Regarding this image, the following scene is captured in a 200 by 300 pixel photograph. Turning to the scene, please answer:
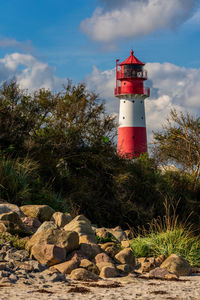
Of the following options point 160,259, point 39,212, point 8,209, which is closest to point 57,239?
point 160,259

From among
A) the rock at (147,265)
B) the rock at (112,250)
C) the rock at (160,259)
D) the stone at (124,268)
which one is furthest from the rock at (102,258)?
the rock at (160,259)

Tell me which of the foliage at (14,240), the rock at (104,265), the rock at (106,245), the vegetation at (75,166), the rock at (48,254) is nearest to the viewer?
the rock at (48,254)

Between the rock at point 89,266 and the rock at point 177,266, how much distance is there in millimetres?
1611

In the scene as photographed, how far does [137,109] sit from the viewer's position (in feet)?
123

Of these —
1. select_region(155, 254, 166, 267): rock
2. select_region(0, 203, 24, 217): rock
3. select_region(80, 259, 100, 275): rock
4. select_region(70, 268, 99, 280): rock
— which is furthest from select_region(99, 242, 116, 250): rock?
select_region(0, 203, 24, 217): rock

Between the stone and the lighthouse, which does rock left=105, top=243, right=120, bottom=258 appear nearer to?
the stone

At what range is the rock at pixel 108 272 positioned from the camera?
8625mm

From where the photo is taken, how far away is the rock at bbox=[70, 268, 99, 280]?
8172mm

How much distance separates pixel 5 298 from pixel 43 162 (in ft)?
34.5

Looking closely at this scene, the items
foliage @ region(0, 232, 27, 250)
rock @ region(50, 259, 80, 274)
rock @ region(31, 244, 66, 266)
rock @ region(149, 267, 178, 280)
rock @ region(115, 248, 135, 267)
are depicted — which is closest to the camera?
rock @ region(50, 259, 80, 274)

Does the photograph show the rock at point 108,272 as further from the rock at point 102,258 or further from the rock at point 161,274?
the rock at point 161,274

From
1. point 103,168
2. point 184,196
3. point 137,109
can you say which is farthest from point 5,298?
point 137,109

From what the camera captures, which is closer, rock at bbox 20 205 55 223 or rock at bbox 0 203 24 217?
rock at bbox 0 203 24 217

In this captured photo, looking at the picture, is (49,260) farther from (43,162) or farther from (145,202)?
(145,202)
